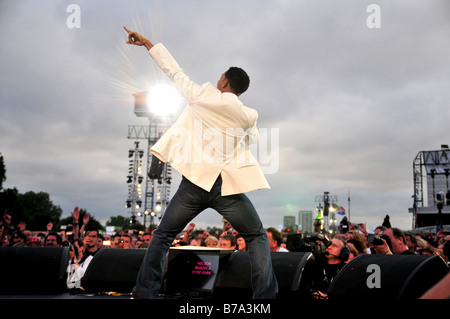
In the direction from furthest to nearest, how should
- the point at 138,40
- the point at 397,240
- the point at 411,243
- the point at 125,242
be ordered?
1. the point at 125,242
2. the point at 411,243
3. the point at 397,240
4. the point at 138,40

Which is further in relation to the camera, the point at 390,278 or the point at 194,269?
the point at 194,269

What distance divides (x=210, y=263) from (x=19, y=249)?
223 cm

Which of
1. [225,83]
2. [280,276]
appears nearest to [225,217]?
[225,83]

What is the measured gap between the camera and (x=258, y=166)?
3.09 meters

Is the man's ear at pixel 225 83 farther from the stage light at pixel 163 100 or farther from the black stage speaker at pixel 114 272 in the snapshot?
the stage light at pixel 163 100

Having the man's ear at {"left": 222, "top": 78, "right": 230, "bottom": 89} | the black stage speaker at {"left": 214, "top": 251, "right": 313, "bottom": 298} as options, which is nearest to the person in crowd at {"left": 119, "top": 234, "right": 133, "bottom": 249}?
the black stage speaker at {"left": 214, "top": 251, "right": 313, "bottom": 298}

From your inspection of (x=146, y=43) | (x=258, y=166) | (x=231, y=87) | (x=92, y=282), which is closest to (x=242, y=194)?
(x=258, y=166)

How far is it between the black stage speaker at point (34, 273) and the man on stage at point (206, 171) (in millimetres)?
1729

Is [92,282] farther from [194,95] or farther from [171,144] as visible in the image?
[194,95]

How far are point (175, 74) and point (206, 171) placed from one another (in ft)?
2.52

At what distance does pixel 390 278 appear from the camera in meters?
2.98

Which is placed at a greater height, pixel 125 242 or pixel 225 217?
pixel 225 217

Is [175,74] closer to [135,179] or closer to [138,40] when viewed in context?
[138,40]

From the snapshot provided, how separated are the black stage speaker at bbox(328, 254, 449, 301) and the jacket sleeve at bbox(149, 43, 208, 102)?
1.87m
